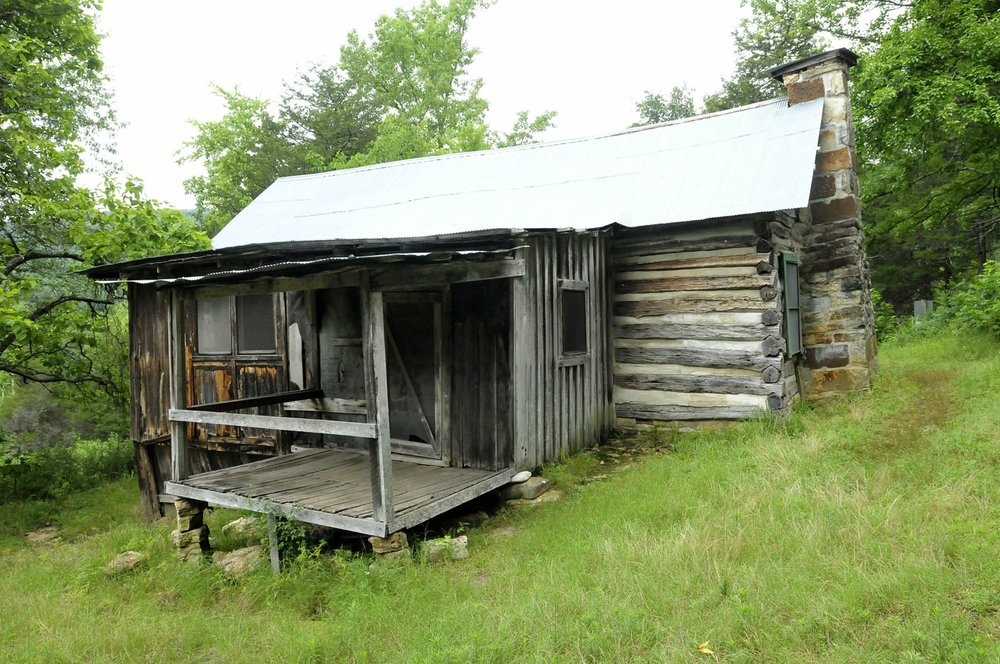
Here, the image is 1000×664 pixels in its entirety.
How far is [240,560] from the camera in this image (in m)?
6.24

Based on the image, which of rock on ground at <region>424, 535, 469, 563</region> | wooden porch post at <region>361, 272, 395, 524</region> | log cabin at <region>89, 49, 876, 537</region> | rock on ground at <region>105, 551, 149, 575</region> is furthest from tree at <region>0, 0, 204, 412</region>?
rock on ground at <region>424, 535, 469, 563</region>

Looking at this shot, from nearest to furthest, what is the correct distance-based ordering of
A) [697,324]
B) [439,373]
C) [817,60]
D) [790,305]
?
[439,373]
[697,324]
[790,305]
[817,60]

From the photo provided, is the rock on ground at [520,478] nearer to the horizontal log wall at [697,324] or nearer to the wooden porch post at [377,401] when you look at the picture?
the wooden porch post at [377,401]

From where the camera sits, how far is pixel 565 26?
46031mm

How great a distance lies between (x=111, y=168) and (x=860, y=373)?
91.2 feet

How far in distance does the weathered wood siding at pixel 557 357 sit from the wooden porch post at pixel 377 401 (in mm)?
2016

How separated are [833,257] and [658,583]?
7.80 metres

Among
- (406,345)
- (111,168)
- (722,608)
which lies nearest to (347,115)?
(111,168)

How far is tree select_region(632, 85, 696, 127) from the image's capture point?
34438 mm

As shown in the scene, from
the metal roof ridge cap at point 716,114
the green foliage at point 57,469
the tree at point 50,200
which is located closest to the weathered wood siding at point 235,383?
the tree at point 50,200

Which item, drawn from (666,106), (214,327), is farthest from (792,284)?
(666,106)

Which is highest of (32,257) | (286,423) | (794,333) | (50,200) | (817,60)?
(817,60)

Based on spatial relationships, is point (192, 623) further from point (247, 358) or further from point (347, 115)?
point (347, 115)

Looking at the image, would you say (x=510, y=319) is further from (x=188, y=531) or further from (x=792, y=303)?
(x=792, y=303)
